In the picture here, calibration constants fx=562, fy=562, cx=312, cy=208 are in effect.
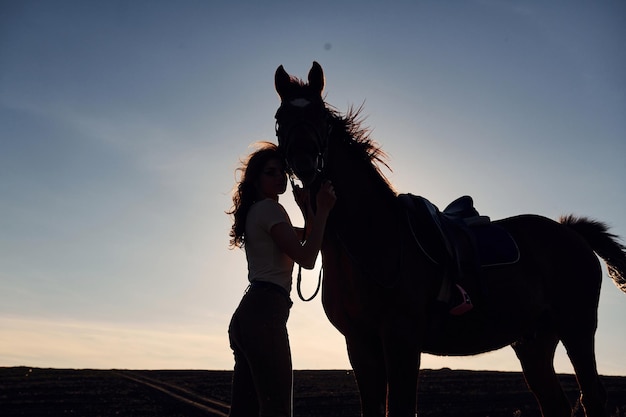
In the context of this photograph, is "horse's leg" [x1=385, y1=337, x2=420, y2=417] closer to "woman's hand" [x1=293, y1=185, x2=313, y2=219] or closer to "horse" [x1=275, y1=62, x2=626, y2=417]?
"horse" [x1=275, y1=62, x2=626, y2=417]

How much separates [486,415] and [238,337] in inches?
453

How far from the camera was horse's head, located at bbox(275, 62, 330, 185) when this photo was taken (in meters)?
4.18

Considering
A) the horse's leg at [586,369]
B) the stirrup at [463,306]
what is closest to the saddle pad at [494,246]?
Result: the stirrup at [463,306]

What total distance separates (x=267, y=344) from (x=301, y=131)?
1626 mm

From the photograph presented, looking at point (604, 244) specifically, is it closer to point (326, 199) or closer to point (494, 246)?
point (494, 246)

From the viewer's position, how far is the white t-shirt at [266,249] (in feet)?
11.9

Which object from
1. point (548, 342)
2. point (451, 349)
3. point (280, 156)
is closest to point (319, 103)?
point (280, 156)

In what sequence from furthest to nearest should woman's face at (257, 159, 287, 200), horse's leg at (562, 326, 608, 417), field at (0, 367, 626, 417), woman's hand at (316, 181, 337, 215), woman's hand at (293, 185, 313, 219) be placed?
field at (0, 367, 626, 417) → horse's leg at (562, 326, 608, 417) → woman's hand at (293, 185, 313, 219) → woman's face at (257, 159, 287, 200) → woman's hand at (316, 181, 337, 215)

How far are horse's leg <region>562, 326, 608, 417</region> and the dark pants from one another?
3748 millimetres

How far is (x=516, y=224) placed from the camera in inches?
256

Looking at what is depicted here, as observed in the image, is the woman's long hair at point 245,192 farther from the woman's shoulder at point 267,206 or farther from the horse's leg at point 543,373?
the horse's leg at point 543,373

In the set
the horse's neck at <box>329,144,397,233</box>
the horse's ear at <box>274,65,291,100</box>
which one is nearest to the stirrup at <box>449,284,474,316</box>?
the horse's neck at <box>329,144,397,233</box>

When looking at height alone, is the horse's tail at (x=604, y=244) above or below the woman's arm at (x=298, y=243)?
above

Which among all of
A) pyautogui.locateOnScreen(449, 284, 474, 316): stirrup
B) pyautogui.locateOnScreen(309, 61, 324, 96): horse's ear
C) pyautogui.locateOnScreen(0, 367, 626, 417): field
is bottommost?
pyautogui.locateOnScreen(0, 367, 626, 417): field
